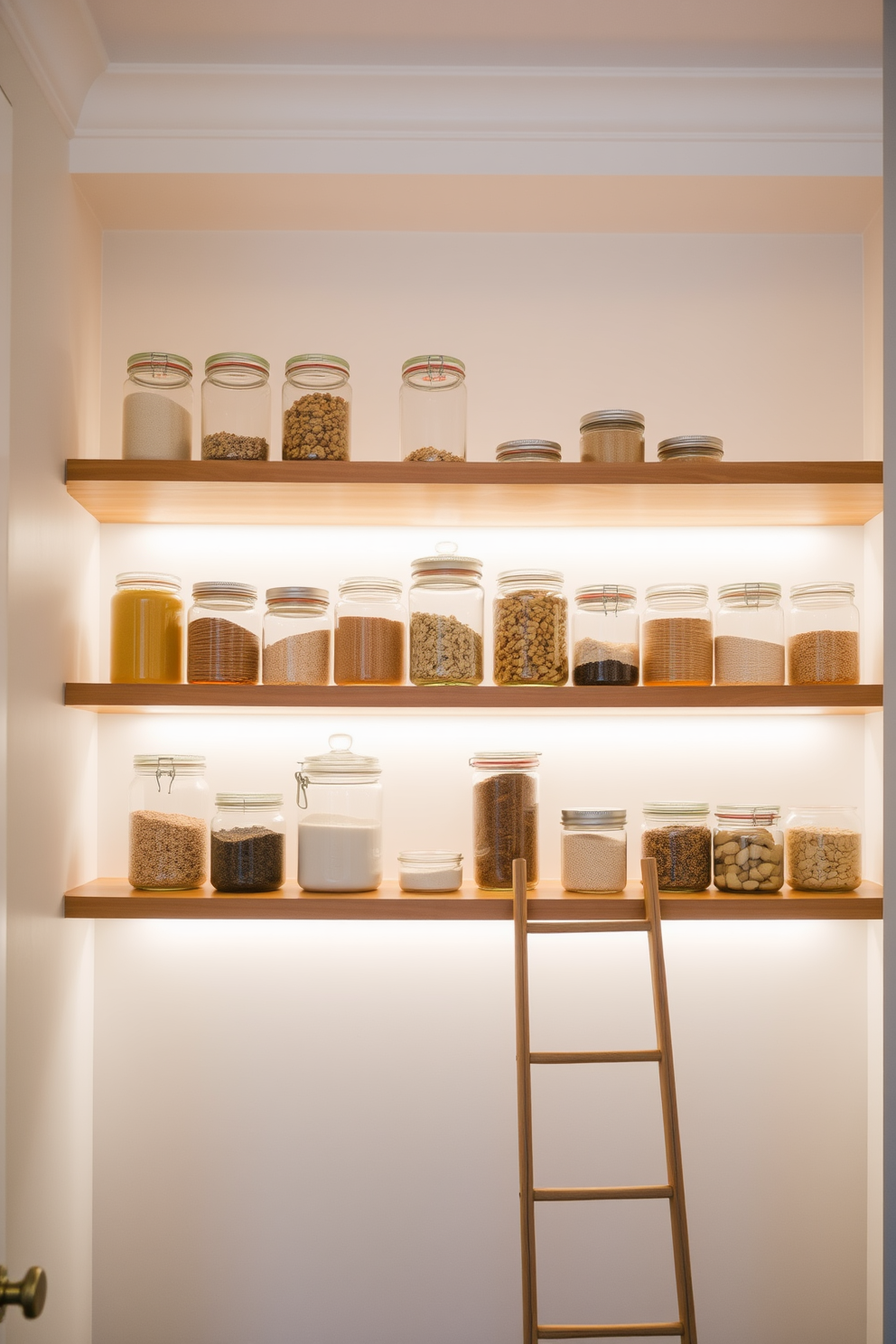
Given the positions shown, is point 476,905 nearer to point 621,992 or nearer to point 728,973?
point 621,992

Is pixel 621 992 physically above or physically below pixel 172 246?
below

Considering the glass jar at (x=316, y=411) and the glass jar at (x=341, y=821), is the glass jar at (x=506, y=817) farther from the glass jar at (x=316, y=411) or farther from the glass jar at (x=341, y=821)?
the glass jar at (x=316, y=411)

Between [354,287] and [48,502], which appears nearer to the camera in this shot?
[48,502]

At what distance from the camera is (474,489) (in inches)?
71.3

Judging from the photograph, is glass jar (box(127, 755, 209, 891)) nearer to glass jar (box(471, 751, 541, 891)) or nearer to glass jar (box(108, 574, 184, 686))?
glass jar (box(108, 574, 184, 686))

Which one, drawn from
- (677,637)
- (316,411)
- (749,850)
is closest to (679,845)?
(749,850)

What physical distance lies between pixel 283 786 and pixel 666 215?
138cm

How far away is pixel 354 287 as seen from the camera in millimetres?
2082

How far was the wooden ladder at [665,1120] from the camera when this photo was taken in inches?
62.9

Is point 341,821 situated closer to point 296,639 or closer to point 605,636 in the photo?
point 296,639

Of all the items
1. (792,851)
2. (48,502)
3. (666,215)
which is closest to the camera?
(48,502)

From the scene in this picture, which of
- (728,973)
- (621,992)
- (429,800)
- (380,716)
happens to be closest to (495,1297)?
(621,992)

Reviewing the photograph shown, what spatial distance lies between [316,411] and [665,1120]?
4.57 ft

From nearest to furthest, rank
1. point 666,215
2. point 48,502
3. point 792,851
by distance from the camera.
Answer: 1. point 48,502
2. point 792,851
3. point 666,215
